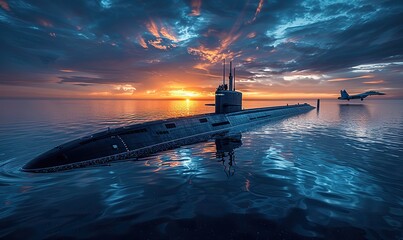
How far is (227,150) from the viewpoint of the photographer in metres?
18.1

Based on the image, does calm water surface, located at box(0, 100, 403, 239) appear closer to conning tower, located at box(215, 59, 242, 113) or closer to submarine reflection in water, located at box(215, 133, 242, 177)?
submarine reflection in water, located at box(215, 133, 242, 177)

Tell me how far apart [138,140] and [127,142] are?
3.64ft

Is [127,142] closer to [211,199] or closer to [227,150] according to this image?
[227,150]

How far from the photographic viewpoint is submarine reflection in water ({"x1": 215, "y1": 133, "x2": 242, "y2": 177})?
1323 centimetres

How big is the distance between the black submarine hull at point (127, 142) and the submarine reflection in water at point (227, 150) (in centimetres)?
243

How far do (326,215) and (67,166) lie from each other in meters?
15.2

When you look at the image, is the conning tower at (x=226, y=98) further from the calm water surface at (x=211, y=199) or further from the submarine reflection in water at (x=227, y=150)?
the calm water surface at (x=211, y=199)

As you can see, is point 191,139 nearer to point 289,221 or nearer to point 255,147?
point 255,147

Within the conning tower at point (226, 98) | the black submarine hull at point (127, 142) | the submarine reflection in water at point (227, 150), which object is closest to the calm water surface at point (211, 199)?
the submarine reflection in water at point (227, 150)

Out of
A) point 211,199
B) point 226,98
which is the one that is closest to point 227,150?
point 211,199

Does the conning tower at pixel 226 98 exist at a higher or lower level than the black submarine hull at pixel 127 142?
higher

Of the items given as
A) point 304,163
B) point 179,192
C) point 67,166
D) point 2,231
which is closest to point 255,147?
point 304,163

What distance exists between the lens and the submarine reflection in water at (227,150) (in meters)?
Result: 13.2

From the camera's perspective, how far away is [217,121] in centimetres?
2891
